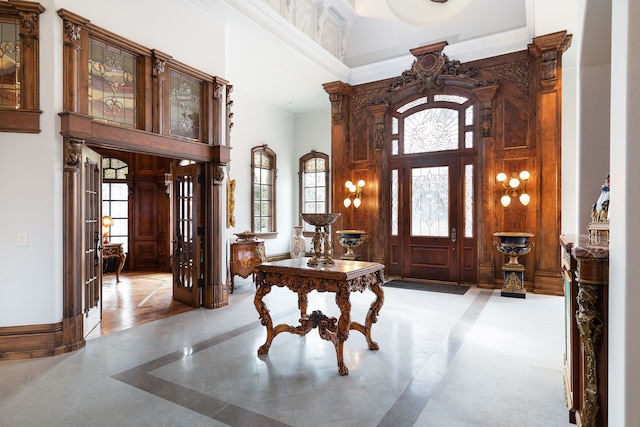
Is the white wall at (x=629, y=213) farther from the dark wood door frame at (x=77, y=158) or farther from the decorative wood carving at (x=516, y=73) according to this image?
the decorative wood carving at (x=516, y=73)

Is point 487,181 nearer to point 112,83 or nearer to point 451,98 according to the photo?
point 451,98

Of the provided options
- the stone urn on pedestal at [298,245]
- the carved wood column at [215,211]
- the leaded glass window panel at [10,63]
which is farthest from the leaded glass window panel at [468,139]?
the leaded glass window panel at [10,63]

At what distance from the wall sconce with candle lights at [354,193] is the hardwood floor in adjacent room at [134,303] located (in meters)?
4.12

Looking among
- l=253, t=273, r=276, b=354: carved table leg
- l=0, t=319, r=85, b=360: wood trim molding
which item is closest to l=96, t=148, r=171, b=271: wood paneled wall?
l=0, t=319, r=85, b=360: wood trim molding

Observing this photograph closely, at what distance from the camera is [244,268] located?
668cm

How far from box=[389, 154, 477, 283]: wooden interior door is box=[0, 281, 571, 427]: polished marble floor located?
8.62ft

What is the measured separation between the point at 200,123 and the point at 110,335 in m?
2.98

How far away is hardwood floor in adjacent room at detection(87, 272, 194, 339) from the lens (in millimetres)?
4711

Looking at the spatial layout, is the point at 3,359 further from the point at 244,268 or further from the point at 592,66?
the point at 592,66

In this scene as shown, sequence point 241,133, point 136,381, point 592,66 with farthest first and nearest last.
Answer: point 241,133, point 592,66, point 136,381

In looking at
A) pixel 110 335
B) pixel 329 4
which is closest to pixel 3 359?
pixel 110 335

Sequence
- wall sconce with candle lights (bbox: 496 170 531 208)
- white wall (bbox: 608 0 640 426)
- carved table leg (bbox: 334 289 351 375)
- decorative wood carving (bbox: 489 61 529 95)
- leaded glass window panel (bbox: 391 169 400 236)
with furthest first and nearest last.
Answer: leaded glass window panel (bbox: 391 169 400 236) → decorative wood carving (bbox: 489 61 529 95) → wall sconce with candle lights (bbox: 496 170 531 208) → carved table leg (bbox: 334 289 351 375) → white wall (bbox: 608 0 640 426)

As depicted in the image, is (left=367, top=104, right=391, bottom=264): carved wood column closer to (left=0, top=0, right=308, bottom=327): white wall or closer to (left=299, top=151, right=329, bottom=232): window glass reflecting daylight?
(left=299, top=151, right=329, bottom=232): window glass reflecting daylight

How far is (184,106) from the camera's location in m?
5.14
